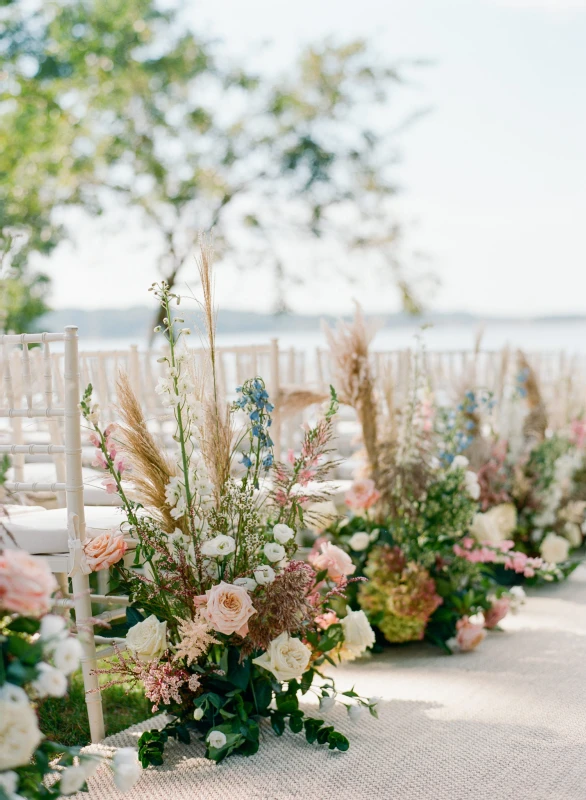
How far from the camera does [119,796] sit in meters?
1.82

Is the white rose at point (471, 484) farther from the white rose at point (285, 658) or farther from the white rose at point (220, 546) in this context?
the white rose at point (220, 546)

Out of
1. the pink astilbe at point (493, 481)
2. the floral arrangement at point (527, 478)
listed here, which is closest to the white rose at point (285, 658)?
the floral arrangement at point (527, 478)

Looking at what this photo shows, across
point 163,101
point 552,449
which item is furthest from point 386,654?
point 163,101

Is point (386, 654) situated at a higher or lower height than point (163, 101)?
lower

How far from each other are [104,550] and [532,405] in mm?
2866

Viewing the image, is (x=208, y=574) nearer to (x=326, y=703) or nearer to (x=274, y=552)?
(x=274, y=552)

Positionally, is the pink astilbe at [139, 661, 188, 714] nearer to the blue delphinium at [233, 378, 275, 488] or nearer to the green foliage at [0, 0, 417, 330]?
the blue delphinium at [233, 378, 275, 488]

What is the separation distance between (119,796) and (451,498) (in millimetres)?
1520

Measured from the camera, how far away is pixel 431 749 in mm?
1985

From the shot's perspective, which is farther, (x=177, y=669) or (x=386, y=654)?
(x=386, y=654)

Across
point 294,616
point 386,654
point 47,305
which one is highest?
point 47,305

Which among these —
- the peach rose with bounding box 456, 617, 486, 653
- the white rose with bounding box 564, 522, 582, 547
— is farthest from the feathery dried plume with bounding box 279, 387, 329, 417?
the white rose with bounding box 564, 522, 582, 547

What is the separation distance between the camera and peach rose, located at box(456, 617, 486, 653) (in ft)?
9.13

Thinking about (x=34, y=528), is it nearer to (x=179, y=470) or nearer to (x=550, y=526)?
(x=179, y=470)
